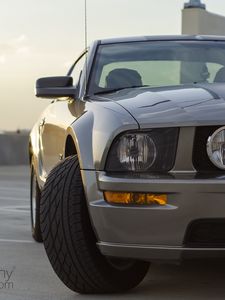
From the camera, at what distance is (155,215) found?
15.6 feet

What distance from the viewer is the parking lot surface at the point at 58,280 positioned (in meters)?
5.34

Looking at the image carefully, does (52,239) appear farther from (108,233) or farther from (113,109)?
(113,109)

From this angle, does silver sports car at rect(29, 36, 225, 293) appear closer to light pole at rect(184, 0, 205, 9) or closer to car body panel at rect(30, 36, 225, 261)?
car body panel at rect(30, 36, 225, 261)

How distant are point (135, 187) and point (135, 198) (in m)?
0.06

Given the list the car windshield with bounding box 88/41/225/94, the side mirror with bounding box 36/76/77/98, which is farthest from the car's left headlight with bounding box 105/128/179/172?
the side mirror with bounding box 36/76/77/98

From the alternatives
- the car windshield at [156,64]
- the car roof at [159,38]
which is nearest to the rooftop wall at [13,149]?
the car roof at [159,38]

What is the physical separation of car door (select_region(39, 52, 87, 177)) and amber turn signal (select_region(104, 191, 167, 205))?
1088mm

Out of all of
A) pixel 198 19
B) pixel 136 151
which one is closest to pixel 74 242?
pixel 136 151

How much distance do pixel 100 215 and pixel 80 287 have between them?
56 cm

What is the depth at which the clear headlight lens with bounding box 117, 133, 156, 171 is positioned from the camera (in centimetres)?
489

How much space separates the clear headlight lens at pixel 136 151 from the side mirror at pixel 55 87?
144cm

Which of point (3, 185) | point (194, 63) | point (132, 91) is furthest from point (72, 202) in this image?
point (3, 185)

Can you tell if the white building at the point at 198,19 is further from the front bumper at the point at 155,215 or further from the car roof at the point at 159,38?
the front bumper at the point at 155,215

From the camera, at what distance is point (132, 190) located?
4785mm
